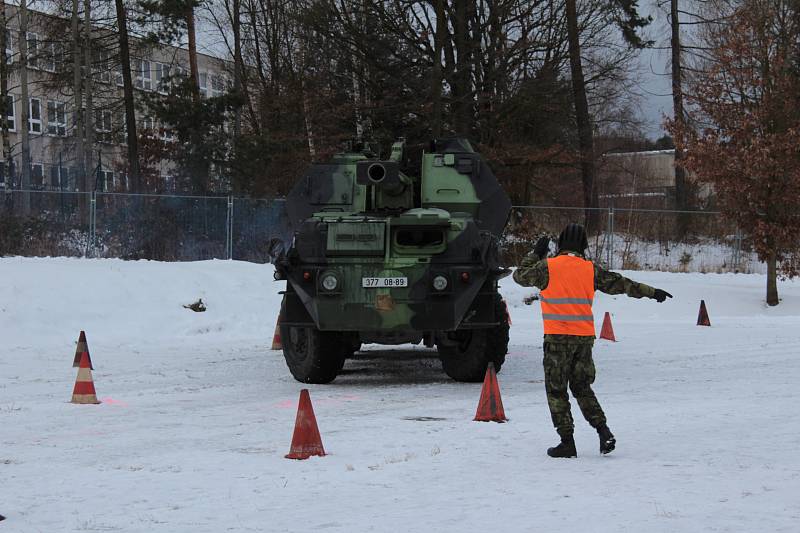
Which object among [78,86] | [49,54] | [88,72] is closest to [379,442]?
[78,86]

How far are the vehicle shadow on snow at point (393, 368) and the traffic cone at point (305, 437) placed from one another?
186 inches

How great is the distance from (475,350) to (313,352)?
69.7 inches

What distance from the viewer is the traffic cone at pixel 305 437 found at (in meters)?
7.81

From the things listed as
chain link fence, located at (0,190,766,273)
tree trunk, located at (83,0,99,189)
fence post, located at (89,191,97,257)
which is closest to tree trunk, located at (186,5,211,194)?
tree trunk, located at (83,0,99,189)

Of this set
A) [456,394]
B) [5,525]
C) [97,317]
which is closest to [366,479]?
[5,525]

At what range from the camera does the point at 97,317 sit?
18391 mm

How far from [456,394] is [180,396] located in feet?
9.09

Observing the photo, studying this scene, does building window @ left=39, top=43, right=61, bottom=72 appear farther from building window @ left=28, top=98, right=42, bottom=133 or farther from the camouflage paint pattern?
the camouflage paint pattern

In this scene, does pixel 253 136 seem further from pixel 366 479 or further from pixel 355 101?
pixel 366 479

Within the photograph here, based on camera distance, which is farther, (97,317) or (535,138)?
(535,138)

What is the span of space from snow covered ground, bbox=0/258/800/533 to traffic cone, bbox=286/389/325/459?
175 millimetres

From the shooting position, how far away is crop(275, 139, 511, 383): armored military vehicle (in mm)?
11609

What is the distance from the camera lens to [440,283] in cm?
1159

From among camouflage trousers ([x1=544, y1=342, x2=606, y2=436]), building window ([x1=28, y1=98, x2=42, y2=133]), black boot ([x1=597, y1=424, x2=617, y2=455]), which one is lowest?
black boot ([x1=597, y1=424, x2=617, y2=455])
